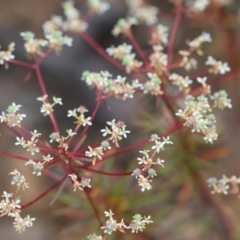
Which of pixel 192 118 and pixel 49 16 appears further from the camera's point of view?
pixel 49 16

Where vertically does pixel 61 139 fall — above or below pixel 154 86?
below

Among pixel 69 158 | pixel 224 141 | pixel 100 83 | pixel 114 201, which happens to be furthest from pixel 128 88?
pixel 224 141

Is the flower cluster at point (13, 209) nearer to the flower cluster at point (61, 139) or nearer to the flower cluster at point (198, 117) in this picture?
the flower cluster at point (61, 139)

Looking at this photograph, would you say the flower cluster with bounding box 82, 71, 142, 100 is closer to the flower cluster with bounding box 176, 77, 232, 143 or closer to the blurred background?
the flower cluster with bounding box 176, 77, 232, 143

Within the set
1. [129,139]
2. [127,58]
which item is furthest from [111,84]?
[129,139]

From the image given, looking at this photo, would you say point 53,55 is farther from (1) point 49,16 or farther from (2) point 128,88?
(2) point 128,88

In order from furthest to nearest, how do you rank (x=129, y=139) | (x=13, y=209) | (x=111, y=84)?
→ (x=129, y=139), (x=111, y=84), (x=13, y=209)

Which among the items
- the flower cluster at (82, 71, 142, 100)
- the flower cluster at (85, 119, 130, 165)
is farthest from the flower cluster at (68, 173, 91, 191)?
the flower cluster at (82, 71, 142, 100)

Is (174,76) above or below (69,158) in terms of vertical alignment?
above

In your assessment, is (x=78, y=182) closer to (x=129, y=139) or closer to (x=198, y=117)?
(x=198, y=117)
